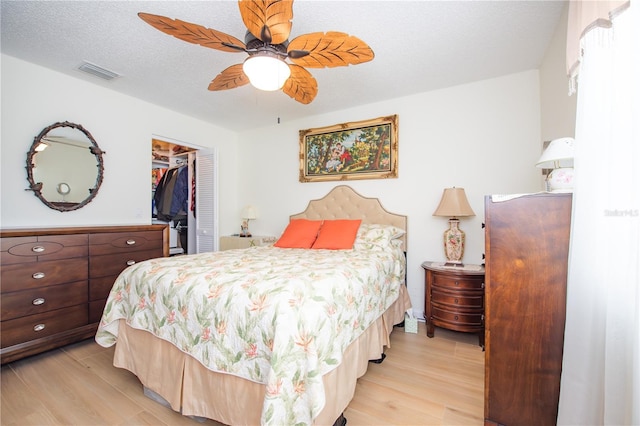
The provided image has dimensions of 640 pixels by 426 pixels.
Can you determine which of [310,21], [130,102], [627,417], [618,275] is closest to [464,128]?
[310,21]

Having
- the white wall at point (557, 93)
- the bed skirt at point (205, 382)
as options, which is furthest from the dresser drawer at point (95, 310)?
the white wall at point (557, 93)

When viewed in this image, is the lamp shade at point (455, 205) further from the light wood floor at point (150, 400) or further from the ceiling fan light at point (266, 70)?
the ceiling fan light at point (266, 70)

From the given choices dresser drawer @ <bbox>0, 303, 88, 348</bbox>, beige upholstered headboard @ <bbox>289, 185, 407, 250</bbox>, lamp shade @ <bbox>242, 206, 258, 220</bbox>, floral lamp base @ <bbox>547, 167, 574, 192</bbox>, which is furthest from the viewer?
lamp shade @ <bbox>242, 206, 258, 220</bbox>

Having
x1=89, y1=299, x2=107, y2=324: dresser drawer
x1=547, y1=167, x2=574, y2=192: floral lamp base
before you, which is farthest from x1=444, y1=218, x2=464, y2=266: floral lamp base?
x1=89, y1=299, x2=107, y2=324: dresser drawer

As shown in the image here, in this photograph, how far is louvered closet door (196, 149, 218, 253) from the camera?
14.0ft

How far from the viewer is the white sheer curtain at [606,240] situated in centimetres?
87

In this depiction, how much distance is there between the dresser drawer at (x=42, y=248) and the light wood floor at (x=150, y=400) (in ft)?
2.64

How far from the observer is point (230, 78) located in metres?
1.98

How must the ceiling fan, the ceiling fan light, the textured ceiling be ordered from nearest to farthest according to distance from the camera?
the ceiling fan → the ceiling fan light → the textured ceiling

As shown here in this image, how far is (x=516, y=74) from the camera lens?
8.79 ft

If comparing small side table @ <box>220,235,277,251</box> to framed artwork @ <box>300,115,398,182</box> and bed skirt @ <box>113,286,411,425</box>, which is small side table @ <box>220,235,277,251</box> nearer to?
framed artwork @ <box>300,115,398,182</box>

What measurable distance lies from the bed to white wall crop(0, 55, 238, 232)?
160 cm

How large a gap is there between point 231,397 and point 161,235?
224 centimetres

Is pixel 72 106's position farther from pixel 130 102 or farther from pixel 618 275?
pixel 618 275
